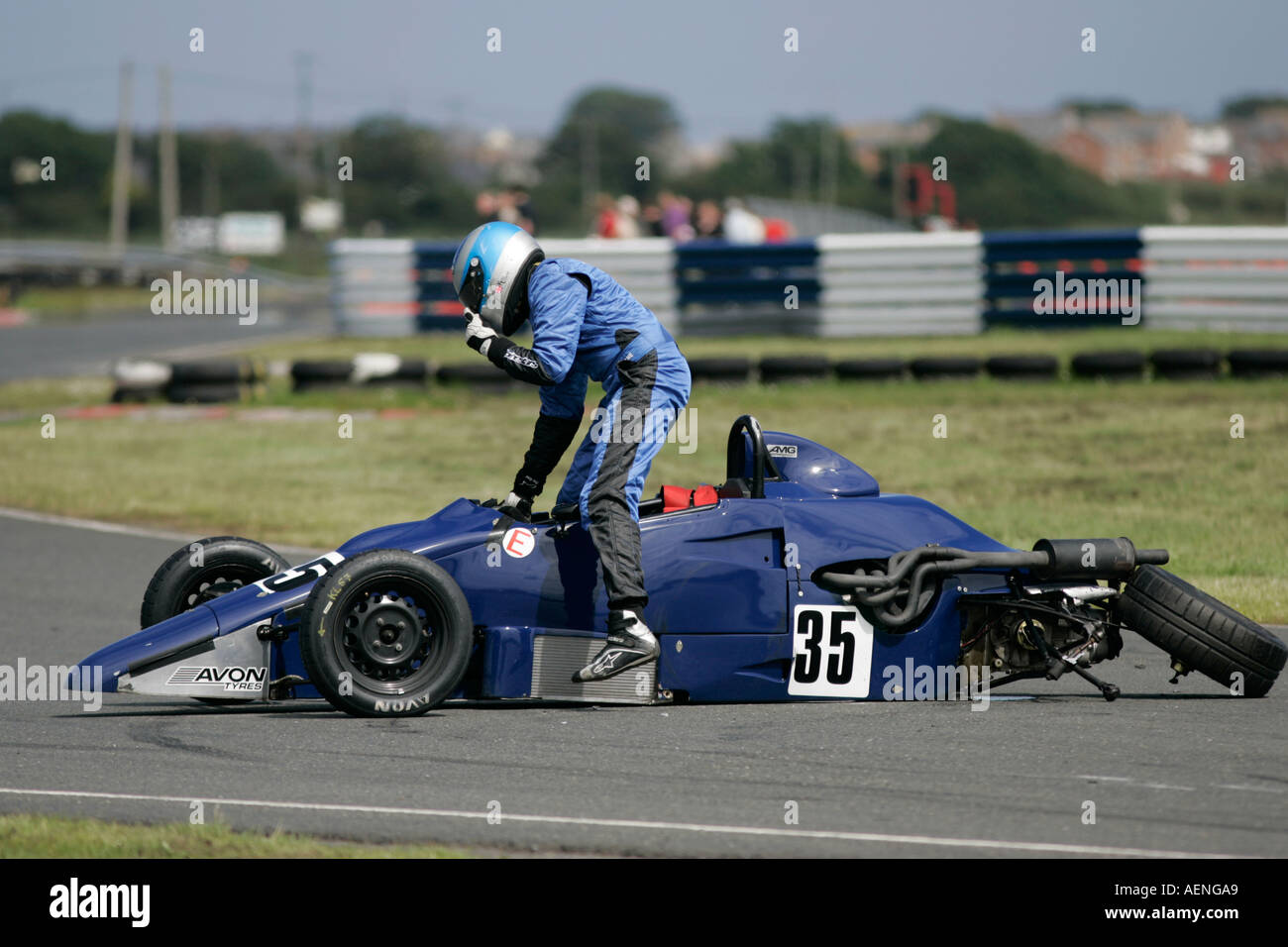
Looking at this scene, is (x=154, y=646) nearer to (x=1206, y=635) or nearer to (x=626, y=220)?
(x=1206, y=635)

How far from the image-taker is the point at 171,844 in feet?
14.9

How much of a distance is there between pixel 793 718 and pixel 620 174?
54.6 meters

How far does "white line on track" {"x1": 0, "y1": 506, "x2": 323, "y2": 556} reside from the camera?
36.5 feet

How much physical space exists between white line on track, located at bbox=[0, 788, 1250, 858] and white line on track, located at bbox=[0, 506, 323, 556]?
5.52m

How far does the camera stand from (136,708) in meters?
6.50

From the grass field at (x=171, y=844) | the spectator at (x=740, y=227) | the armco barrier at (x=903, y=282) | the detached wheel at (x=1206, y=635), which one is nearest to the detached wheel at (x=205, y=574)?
the grass field at (x=171, y=844)

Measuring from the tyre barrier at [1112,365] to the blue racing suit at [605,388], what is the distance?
10843 mm

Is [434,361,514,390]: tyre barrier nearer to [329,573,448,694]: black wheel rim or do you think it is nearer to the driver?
the driver

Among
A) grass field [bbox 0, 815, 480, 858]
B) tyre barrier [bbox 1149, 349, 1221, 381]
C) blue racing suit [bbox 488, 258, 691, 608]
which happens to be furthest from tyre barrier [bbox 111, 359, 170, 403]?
grass field [bbox 0, 815, 480, 858]

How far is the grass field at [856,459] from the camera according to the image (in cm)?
1101

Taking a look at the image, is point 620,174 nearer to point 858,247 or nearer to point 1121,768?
point 858,247

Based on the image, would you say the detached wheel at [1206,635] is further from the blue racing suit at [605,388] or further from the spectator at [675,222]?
the spectator at [675,222]

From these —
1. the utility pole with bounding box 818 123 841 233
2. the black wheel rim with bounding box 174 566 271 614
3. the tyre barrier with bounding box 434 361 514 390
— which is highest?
the utility pole with bounding box 818 123 841 233

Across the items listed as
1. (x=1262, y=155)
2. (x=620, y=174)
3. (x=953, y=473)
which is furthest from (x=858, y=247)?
(x=620, y=174)
